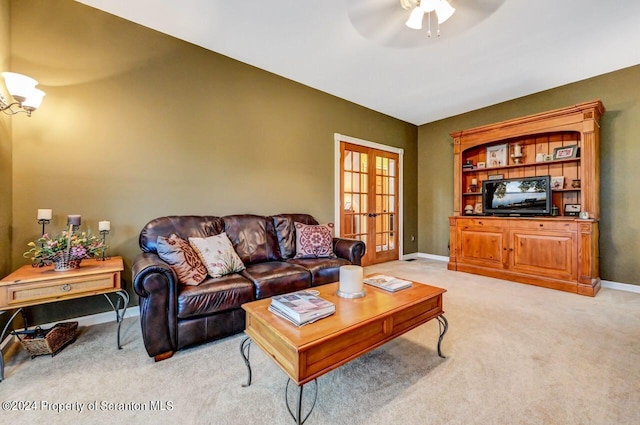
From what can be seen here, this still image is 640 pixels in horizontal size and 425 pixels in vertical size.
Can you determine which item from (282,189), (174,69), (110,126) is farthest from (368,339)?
(174,69)

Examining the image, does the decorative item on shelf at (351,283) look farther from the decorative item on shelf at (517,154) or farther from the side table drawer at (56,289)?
the decorative item on shelf at (517,154)

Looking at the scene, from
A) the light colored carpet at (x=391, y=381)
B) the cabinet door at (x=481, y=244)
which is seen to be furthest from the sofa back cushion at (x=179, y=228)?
the cabinet door at (x=481, y=244)

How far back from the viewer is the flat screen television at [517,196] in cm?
366

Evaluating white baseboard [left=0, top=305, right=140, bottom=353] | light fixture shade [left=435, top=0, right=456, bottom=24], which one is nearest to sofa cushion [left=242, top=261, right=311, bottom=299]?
white baseboard [left=0, top=305, right=140, bottom=353]

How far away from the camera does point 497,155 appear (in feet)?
14.4

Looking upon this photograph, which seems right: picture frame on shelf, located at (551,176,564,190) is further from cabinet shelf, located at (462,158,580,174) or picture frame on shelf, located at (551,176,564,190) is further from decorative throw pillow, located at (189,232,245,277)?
decorative throw pillow, located at (189,232,245,277)

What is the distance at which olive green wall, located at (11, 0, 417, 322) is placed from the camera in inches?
87.9

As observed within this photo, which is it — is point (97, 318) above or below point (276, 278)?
below

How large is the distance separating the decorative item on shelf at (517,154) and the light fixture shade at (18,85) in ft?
17.9

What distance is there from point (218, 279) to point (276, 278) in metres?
0.47

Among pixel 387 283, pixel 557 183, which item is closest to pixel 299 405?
pixel 387 283

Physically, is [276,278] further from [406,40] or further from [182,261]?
[406,40]

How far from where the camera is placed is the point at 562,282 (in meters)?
3.31

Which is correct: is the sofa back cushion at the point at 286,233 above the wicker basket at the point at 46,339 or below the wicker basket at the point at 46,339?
above
